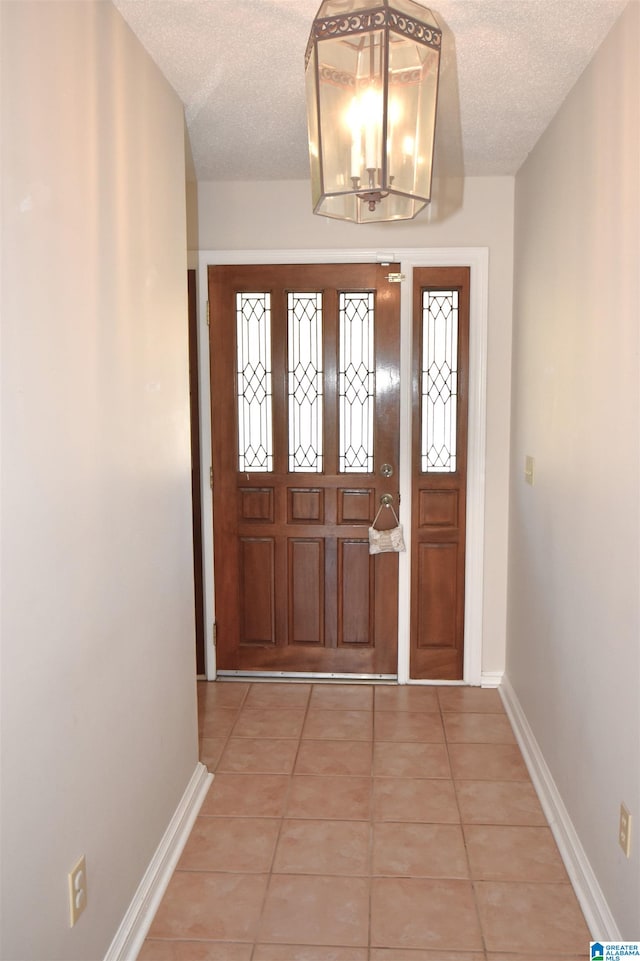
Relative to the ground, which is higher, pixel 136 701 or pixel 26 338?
pixel 26 338

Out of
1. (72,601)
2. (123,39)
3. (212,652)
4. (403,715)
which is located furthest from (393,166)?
(212,652)

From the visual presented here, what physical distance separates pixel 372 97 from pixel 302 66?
3.49 feet

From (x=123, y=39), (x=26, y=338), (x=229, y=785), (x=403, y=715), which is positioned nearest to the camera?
(x=26, y=338)

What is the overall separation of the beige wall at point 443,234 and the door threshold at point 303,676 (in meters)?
0.82

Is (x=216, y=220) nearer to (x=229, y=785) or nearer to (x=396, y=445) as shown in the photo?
(x=396, y=445)

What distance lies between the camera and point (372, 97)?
5.23 feet

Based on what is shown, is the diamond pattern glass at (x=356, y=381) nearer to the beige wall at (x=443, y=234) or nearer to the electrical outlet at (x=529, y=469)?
the beige wall at (x=443, y=234)

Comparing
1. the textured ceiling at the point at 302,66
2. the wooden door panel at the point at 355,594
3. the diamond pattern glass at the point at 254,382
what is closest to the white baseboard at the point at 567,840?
the wooden door panel at the point at 355,594

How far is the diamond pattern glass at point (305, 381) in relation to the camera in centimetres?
400

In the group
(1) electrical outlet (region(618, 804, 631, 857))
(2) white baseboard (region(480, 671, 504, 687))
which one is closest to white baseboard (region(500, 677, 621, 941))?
(1) electrical outlet (region(618, 804, 631, 857))

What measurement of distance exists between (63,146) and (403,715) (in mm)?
2882

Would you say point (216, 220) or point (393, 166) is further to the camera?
point (216, 220)

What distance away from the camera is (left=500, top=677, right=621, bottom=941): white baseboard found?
220 cm

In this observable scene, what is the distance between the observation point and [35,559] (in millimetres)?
1605
